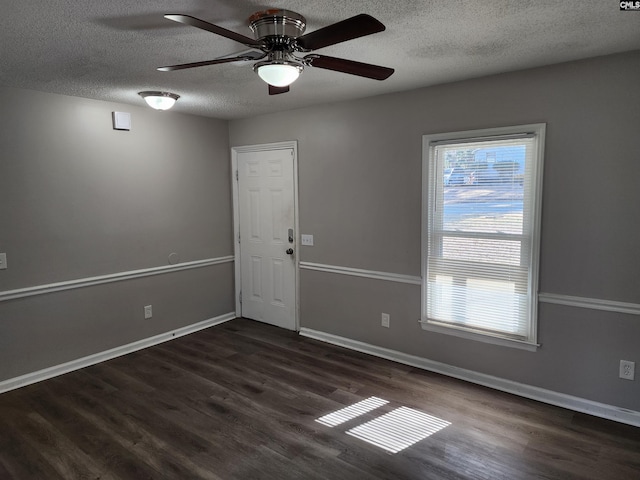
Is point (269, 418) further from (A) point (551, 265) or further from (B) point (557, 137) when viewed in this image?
(B) point (557, 137)

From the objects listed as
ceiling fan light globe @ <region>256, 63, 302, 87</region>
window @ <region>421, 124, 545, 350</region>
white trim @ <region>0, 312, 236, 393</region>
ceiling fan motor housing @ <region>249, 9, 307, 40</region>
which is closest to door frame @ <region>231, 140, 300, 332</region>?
white trim @ <region>0, 312, 236, 393</region>

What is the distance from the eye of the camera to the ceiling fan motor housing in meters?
1.86

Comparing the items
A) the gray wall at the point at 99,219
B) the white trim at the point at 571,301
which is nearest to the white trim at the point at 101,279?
the gray wall at the point at 99,219

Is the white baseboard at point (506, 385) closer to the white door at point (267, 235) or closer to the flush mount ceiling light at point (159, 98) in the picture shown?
the white door at point (267, 235)

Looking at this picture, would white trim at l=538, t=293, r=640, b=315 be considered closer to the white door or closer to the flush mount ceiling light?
the white door

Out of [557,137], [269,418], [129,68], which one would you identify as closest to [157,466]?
[269,418]

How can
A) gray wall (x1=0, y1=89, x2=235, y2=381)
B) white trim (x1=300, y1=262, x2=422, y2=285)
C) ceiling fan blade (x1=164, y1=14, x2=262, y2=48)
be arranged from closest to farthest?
ceiling fan blade (x1=164, y1=14, x2=262, y2=48) < gray wall (x1=0, y1=89, x2=235, y2=381) < white trim (x1=300, y1=262, x2=422, y2=285)

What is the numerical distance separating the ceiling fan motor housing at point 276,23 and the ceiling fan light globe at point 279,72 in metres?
0.13

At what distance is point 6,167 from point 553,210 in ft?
13.5

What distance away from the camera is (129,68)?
2.72 m

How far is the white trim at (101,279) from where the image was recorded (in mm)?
3230

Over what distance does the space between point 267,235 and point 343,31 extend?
3191 millimetres

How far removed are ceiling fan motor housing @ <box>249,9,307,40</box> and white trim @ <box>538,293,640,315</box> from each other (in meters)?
2.43

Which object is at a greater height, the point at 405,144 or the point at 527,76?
the point at 527,76
